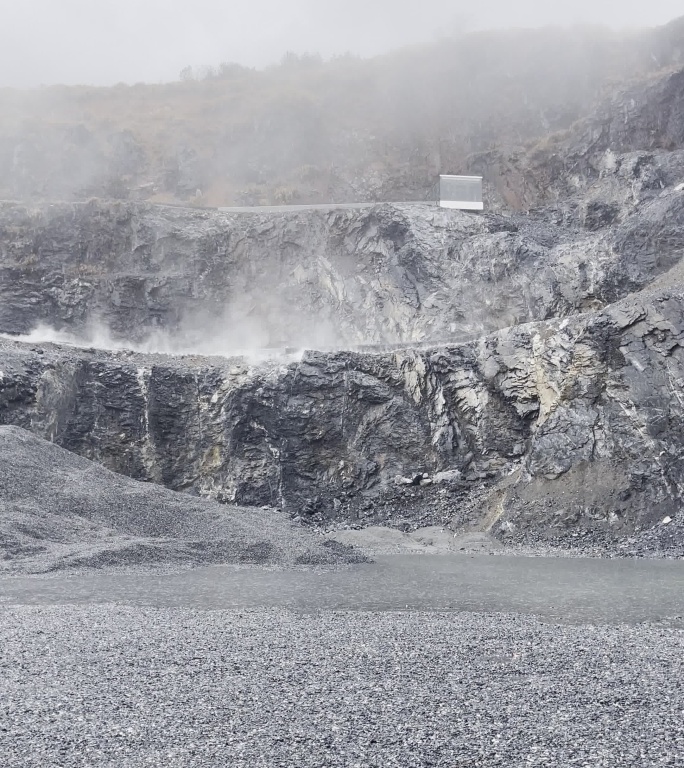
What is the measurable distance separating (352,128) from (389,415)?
129 feet

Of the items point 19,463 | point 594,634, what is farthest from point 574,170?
point 594,634

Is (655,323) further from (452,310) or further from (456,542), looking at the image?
(452,310)

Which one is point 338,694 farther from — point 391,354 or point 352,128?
point 352,128

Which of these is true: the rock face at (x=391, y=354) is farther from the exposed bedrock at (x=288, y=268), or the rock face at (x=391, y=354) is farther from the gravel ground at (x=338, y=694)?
the gravel ground at (x=338, y=694)

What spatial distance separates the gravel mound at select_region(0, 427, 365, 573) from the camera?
60.8ft

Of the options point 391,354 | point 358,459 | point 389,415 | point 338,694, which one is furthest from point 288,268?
point 338,694

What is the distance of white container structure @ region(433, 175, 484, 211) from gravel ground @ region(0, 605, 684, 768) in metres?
A: 40.2

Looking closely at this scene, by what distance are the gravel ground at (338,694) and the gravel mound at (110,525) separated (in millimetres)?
7003

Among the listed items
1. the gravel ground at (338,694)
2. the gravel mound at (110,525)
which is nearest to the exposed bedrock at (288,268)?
the gravel mound at (110,525)

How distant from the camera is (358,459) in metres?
31.8

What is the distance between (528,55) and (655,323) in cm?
4667

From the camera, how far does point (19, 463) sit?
23125 millimetres

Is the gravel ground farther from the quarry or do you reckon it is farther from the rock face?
the rock face

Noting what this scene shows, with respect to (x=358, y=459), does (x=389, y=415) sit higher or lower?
higher
